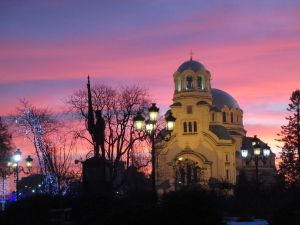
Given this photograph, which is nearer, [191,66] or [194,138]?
[194,138]

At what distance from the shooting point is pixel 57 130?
174 feet

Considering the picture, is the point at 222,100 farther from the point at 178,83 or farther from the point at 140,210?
the point at 140,210

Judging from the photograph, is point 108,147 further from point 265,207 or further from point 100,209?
point 100,209

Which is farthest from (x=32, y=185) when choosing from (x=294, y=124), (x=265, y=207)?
(x=265, y=207)

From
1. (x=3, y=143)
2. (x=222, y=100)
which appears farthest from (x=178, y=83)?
(x=3, y=143)

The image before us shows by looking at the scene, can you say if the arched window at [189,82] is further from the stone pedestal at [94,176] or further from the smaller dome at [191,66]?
the stone pedestal at [94,176]

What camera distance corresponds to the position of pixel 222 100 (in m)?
111

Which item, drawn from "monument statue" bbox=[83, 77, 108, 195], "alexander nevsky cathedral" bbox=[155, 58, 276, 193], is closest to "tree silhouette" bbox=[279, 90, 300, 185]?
"alexander nevsky cathedral" bbox=[155, 58, 276, 193]

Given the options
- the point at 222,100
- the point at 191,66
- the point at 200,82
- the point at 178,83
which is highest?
the point at 191,66

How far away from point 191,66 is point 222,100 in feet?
60.4

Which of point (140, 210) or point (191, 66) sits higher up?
point (191, 66)

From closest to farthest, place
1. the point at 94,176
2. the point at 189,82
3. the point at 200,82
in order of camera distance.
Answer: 1. the point at 94,176
2. the point at 189,82
3. the point at 200,82

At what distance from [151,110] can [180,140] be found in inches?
2594

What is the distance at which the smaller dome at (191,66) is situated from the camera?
93.6m
